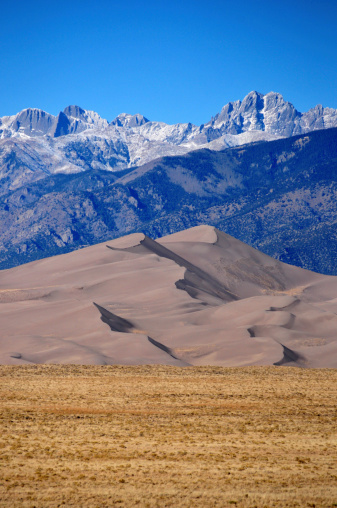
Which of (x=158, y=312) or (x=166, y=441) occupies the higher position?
(x=158, y=312)

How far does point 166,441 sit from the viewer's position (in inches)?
1297

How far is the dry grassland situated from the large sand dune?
21.0 metres

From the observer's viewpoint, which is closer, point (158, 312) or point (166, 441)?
point (166, 441)

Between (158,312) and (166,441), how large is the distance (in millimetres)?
64513

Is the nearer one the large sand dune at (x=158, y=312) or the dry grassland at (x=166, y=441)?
the dry grassland at (x=166, y=441)

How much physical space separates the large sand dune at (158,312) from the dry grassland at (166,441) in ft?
68.8

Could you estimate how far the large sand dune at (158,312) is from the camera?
7612 centimetres

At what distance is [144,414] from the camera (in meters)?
40.1

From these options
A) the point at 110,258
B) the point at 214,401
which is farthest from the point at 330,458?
the point at 110,258

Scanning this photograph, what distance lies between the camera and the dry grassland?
83.4 ft

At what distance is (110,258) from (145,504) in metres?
109

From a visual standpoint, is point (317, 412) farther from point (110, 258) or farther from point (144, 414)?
point (110, 258)

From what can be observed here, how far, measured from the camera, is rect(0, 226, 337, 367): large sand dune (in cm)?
7612

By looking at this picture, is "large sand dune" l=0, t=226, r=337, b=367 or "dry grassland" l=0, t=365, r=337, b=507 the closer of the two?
"dry grassland" l=0, t=365, r=337, b=507
